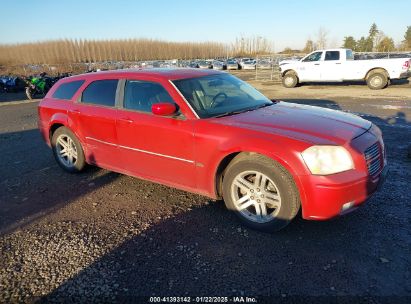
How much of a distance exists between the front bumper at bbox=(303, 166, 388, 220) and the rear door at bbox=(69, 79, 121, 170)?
8.69ft

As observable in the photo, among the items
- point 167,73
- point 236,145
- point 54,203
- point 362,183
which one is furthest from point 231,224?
point 54,203

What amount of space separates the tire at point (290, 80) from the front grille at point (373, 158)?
51.9 ft

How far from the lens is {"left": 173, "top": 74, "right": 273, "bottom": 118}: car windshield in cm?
389

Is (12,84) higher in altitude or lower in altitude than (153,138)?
higher

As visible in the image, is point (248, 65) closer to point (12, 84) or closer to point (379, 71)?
point (379, 71)

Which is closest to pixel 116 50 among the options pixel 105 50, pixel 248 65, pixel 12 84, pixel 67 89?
pixel 105 50

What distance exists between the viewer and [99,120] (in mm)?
4586

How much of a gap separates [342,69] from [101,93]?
15.1 metres

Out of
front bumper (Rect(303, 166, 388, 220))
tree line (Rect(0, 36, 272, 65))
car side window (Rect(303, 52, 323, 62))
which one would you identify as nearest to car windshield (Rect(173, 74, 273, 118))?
front bumper (Rect(303, 166, 388, 220))

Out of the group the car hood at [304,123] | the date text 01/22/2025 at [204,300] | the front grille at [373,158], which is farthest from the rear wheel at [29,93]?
the front grille at [373,158]

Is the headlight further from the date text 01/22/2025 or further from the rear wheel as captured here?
the rear wheel

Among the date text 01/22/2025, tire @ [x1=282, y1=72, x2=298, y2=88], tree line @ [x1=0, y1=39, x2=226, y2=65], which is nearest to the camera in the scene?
the date text 01/22/2025

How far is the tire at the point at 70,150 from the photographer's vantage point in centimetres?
516

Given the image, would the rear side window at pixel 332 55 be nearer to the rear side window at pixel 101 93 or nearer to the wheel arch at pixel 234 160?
the rear side window at pixel 101 93
